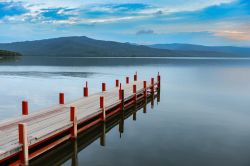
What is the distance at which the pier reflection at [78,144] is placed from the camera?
1482 centimetres

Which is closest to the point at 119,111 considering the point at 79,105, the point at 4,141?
the point at 79,105

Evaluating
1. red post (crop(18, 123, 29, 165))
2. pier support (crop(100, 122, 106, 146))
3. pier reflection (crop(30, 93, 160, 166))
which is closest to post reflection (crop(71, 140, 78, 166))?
pier reflection (crop(30, 93, 160, 166))

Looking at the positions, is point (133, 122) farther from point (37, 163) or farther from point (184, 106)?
point (37, 163)

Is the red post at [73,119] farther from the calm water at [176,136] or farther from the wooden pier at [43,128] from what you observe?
the calm water at [176,136]

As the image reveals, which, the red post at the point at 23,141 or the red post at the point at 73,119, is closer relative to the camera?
the red post at the point at 23,141

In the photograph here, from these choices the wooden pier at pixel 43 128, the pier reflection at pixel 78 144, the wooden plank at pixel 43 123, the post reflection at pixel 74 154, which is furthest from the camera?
the post reflection at pixel 74 154

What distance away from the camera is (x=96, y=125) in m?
21.1

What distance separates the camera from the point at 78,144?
17422 mm

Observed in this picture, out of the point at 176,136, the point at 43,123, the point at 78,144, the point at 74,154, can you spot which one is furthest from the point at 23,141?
the point at 176,136

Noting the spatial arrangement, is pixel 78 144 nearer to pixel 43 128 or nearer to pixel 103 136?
pixel 103 136

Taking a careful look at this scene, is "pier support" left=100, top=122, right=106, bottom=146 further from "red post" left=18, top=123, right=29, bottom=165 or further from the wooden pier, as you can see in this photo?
"red post" left=18, top=123, right=29, bottom=165

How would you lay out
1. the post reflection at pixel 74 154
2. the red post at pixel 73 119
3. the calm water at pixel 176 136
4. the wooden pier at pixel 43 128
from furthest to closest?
the red post at pixel 73 119, the calm water at pixel 176 136, the post reflection at pixel 74 154, the wooden pier at pixel 43 128

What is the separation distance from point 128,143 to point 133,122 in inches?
228

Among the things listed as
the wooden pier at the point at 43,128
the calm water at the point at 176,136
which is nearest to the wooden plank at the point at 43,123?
the wooden pier at the point at 43,128
